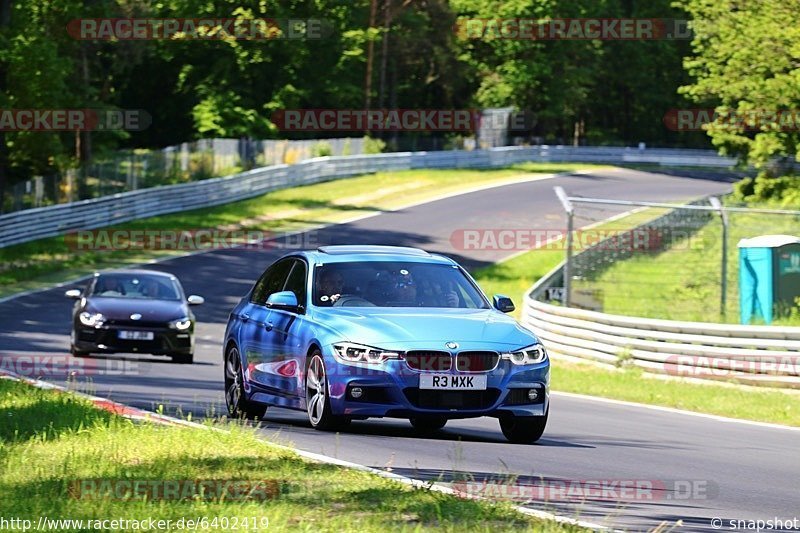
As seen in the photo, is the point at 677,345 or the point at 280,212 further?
the point at 280,212

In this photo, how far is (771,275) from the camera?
24594mm

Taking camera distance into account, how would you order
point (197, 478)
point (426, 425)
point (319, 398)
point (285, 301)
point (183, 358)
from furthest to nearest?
point (183, 358) → point (426, 425) → point (285, 301) → point (319, 398) → point (197, 478)

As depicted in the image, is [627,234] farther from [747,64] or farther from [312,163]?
[312,163]

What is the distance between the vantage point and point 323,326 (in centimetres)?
1221

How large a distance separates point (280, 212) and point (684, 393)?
32715 millimetres

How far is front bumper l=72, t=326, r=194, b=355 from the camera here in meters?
22.1

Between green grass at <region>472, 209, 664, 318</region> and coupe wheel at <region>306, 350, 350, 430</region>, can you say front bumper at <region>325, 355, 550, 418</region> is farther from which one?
green grass at <region>472, 209, 664, 318</region>

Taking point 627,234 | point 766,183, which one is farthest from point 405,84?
point 627,234

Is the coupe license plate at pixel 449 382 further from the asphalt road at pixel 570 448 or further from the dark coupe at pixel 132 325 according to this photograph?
the dark coupe at pixel 132 325

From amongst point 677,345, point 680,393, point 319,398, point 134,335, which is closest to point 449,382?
point 319,398

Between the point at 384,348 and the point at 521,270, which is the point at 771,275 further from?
the point at 521,270

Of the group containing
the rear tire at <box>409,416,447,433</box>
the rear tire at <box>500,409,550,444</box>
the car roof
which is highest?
the car roof

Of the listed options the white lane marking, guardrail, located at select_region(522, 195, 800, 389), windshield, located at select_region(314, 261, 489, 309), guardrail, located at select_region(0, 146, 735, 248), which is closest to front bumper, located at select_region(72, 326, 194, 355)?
the white lane marking

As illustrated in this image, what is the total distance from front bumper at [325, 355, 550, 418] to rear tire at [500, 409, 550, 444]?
34 centimetres
